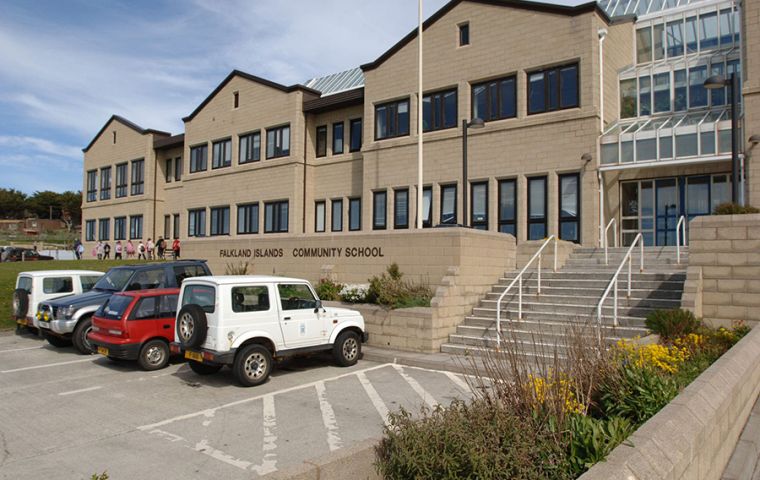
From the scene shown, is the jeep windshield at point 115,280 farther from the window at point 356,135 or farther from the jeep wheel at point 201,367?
the window at point 356,135

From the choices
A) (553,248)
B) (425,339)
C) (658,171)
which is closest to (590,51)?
(658,171)

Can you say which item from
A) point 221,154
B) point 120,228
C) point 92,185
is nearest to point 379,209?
point 221,154

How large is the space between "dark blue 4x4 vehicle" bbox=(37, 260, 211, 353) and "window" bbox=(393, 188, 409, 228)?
11154mm

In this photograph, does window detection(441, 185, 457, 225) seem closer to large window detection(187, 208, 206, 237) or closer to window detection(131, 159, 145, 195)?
large window detection(187, 208, 206, 237)

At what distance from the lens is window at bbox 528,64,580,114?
66.3 feet

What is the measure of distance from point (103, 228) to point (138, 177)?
21.3ft

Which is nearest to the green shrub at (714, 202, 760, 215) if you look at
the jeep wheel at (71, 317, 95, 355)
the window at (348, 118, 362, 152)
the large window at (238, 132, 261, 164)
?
the jeep wheel at (71, 317, 95, 355)

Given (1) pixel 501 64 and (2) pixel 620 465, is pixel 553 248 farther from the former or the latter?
(2) pixel 620 465

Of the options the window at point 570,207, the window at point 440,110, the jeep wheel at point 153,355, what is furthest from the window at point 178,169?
the jeep wheel at point 153,355

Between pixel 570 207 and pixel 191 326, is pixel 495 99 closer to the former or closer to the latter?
pixel 570 207

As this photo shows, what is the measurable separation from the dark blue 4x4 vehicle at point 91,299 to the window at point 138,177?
91.6ft

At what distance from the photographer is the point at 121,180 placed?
4281 centimetres

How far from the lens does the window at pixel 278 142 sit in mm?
29797

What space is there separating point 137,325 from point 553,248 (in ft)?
35.0
